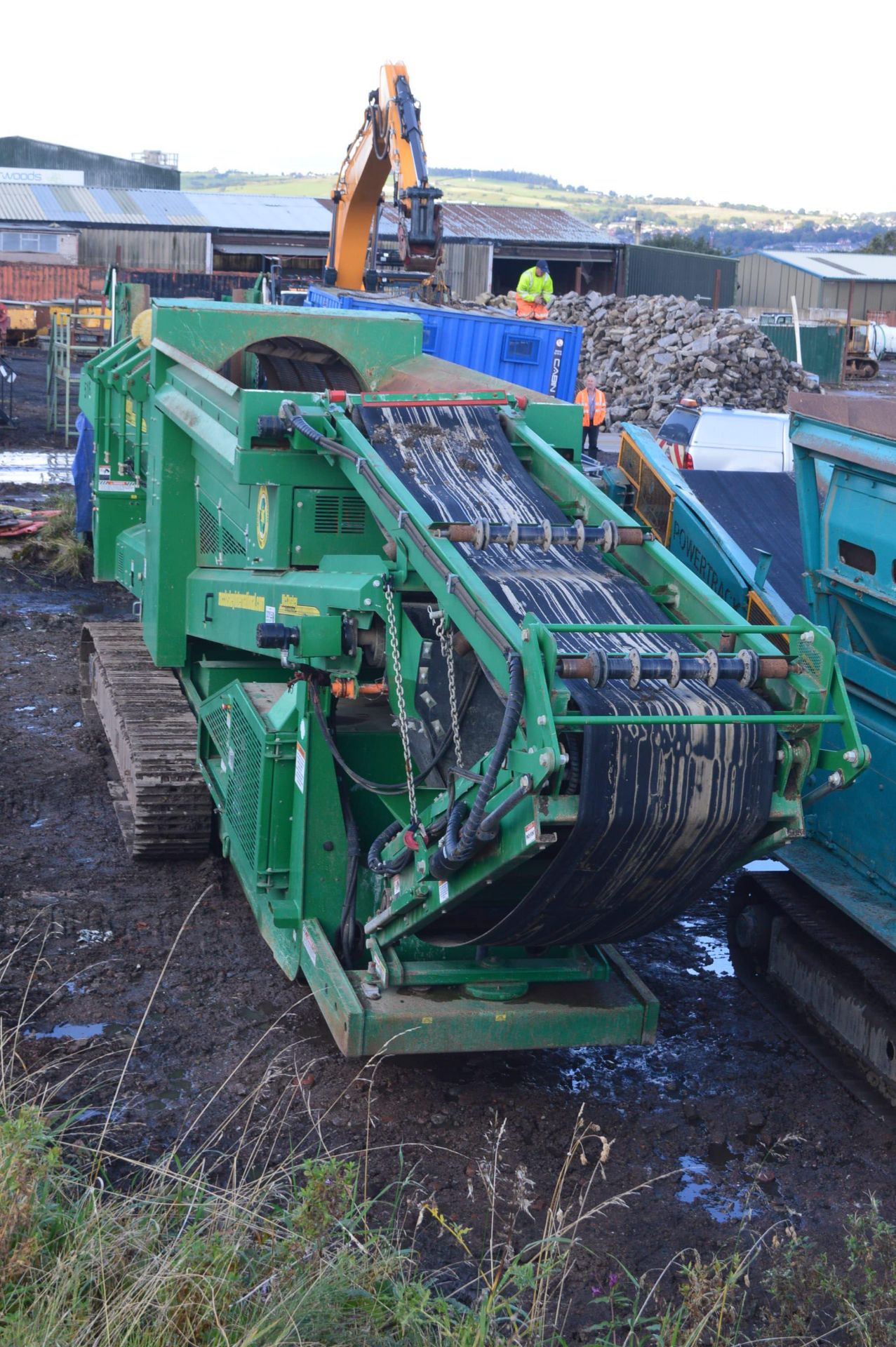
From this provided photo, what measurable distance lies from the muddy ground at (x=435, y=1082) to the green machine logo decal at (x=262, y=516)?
6.04 ft

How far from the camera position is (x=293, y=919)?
5.57 m

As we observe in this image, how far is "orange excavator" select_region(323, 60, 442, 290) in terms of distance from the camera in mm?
14070

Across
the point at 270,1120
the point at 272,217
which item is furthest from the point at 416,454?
the point at 272,217

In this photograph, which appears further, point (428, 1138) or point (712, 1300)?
point (428, 1138)

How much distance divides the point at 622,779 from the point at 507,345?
11.4m

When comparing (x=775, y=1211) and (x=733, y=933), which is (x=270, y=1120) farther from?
(x=733, y=933)

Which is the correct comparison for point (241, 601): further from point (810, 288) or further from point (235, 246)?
point (810, 288)

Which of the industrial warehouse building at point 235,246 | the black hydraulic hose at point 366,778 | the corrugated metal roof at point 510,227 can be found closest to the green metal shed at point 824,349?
the industrial warehouse building at point 235,246

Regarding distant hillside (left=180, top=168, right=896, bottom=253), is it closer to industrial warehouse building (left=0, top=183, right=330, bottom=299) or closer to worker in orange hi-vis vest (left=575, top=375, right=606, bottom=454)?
industrial warehouse building (left=0, top=183, right=330, bottom=299)

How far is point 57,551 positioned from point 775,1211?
10405 mm

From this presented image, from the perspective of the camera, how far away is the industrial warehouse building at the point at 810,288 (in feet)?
156

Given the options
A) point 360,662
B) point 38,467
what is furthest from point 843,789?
point 38,467

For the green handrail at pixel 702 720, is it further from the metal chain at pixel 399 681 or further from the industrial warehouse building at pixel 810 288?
the industrial warehouse building at pixel 810 288

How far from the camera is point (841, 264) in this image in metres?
52.0
